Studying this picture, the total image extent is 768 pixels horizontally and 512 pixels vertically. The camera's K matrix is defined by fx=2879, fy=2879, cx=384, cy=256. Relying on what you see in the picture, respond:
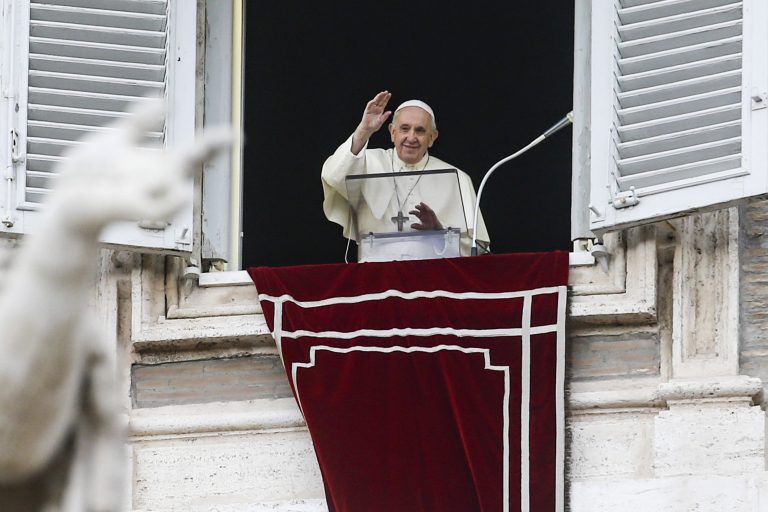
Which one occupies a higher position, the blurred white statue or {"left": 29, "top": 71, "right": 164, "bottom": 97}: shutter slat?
{"left": 29, "top": 71, "right": 164, "bottom": 97}: shutter slat

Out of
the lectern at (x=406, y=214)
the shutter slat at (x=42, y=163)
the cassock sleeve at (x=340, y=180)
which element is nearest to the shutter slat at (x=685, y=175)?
the lectern at (x=406, y=214)

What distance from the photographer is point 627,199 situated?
8.89 metres

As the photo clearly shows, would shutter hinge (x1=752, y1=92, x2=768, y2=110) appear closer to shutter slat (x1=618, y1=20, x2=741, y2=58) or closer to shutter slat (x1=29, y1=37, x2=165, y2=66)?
shutter slat (x1=618, y1=20, x2=741, y2=58)

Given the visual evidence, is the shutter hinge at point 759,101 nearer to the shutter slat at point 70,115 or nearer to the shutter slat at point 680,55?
the shutter slat at point 680,55

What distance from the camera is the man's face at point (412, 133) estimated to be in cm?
1016

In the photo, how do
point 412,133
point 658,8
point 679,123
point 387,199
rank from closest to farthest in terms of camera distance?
point 679,123
point 658,8
point 387,199
point 412,133

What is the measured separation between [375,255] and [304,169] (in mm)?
2265

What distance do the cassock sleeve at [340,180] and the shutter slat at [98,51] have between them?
78cm

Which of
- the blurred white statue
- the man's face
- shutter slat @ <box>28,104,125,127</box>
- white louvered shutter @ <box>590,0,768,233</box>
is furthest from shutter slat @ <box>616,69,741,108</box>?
the blurred white statue

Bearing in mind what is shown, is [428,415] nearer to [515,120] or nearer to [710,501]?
[710,501]

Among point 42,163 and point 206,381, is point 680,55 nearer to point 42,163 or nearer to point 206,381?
point 206,381

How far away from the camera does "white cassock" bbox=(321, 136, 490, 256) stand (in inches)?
372

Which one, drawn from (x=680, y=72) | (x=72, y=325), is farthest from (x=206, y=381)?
(x=72, y=325)

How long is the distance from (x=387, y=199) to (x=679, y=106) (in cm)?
111
